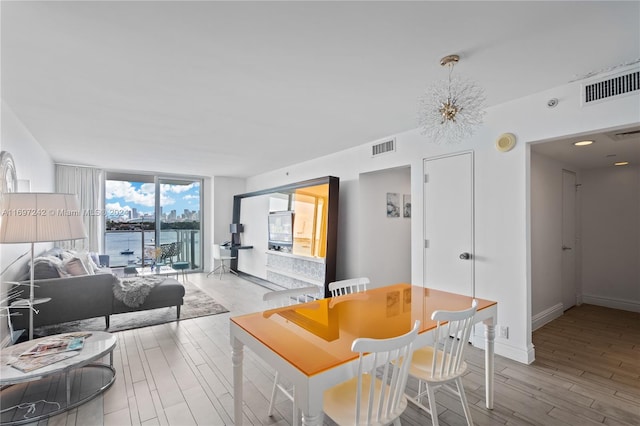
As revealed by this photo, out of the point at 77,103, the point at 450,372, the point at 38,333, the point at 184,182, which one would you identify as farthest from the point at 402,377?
the point at 184,182

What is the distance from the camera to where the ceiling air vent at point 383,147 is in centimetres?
409

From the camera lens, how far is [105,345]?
2.46 metres

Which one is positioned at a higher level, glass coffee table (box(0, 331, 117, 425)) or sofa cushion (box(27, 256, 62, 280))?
sofa cushion (box(27, 256, 62, 280))

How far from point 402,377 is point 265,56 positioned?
217cm

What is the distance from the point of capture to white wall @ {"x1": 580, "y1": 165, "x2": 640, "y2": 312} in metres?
4.35

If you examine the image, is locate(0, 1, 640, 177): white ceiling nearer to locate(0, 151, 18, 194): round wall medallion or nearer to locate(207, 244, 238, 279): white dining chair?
locate(0, 151, 18, 194): round wall medallion

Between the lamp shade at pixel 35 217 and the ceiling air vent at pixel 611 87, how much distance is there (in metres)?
4.44

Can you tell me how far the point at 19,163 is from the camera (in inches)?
137

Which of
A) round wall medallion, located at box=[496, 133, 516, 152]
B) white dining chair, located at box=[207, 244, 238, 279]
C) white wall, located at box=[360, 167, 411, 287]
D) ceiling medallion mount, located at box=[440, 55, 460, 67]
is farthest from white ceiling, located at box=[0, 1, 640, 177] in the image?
white dining chair, located at box=[207, 244, 238, 279]

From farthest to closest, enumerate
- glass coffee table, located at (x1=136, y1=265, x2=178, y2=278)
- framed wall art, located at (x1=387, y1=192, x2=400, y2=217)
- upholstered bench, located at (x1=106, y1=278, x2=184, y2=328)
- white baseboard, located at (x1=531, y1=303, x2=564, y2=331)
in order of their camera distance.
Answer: glass coffee table, located at (x1=136, y1=265, x2=178, y2=278), framed wall art, located at (x1=387, y1=192, x2=400, y2=217), upholstered bench, located at (x1=106, y1=278, x2=184, y2=328), white baseboard, located at (x1=531, y1=303, x2=564, y2=331)

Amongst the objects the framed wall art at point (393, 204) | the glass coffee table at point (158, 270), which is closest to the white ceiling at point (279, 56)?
the framed wall art at point (393, 204)

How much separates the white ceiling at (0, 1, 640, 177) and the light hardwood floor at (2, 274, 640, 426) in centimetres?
253

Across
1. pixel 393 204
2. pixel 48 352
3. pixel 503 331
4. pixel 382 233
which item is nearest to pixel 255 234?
pixel 382 233

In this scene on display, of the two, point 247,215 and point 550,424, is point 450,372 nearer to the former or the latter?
point 550,424
